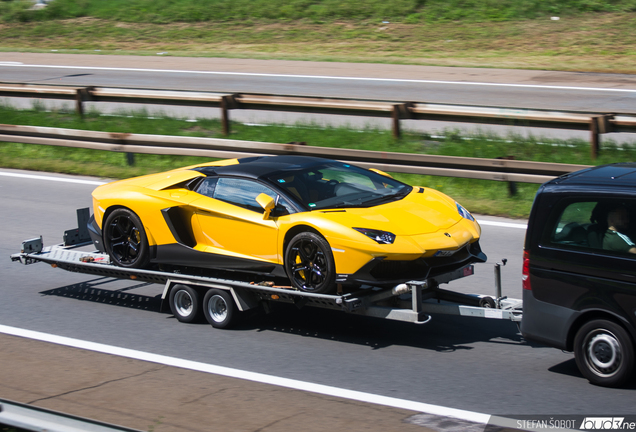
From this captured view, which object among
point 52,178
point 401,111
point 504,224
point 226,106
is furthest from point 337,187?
point 52,178

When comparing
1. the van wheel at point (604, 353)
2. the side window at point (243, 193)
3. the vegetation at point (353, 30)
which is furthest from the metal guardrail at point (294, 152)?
Answer: the vegetation at point (353, 30)

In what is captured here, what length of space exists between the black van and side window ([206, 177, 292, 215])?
2487mm

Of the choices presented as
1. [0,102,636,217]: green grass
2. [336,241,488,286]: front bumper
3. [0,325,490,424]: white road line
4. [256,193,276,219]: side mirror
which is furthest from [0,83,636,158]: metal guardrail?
[0,325,490,424]: white road line

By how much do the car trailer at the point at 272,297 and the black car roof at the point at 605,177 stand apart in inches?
49.5

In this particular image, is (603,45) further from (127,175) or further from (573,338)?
(573,338)

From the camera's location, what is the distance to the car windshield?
7902 millimetres

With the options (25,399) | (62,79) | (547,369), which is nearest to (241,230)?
(25,399)

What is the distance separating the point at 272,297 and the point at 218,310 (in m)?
0.79

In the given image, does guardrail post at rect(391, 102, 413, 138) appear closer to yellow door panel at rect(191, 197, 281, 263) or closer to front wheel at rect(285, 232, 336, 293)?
yellow door panel at rect(191, 197, 281, 263)

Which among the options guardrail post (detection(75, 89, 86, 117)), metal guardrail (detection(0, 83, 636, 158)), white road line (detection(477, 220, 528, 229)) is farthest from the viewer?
guardrail post (detection(75, 89, 86, 117))

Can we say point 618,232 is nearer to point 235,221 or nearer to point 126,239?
point 235,221

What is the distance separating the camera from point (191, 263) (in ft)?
27.6

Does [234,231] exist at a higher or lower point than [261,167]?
lower

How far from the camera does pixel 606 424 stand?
553cm
